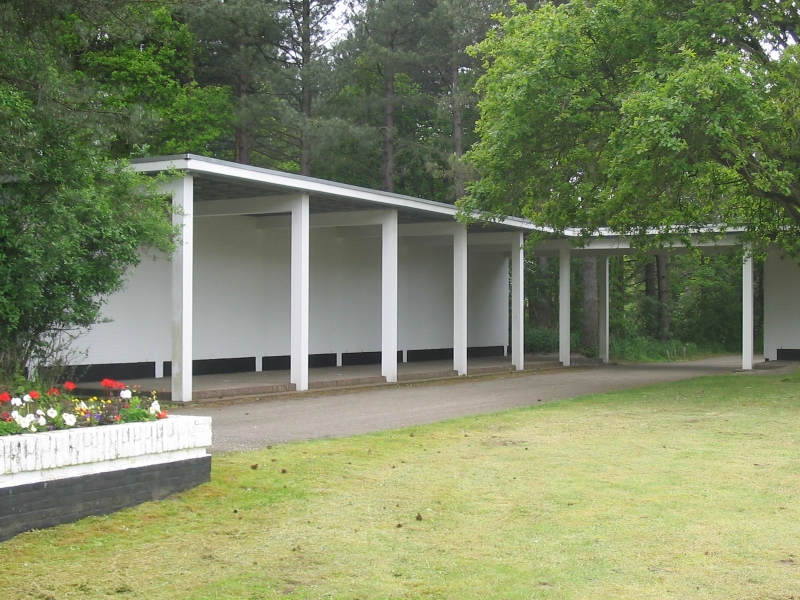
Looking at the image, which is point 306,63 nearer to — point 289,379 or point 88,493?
point 289,379

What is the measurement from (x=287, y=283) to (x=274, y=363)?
1904mm

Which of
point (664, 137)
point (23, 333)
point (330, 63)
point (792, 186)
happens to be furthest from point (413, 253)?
point (23, 333)

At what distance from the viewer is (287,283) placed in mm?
22234

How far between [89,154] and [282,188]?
511cm

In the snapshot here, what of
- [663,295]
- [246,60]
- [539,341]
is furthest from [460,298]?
[663,295]

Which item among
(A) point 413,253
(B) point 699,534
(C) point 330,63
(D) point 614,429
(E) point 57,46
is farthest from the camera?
(C) point 330,63

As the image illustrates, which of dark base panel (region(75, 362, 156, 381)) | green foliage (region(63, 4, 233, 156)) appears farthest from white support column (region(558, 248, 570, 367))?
dark base panel (region(75, 362, 156, 381))

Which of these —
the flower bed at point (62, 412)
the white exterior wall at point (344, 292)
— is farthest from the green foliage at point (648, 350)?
the flower bed at point (62, 412)

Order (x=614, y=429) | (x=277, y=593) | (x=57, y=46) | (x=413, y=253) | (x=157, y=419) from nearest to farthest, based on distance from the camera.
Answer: (x=277, y=593), (x=157, y=419), (x=614, y=429), (x=57, y=46), (x=413, y=253)

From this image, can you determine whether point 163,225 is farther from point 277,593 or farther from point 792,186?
point 792,186

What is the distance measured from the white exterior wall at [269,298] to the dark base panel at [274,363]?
13 centimetres

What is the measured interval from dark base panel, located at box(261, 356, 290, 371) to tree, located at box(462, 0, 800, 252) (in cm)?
657

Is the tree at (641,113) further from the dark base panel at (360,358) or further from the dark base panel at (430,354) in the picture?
the dark base panel at (430,354)

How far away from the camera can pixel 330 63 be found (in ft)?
96.4
